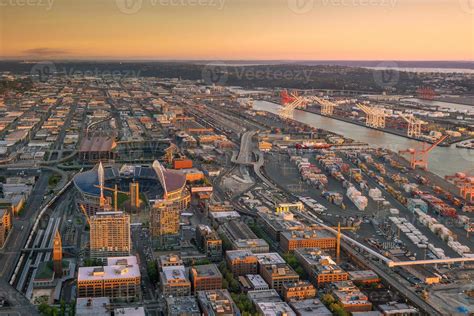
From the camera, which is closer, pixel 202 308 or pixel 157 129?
pixel 202 308

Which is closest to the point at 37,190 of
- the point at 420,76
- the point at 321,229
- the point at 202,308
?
the point at 321,229

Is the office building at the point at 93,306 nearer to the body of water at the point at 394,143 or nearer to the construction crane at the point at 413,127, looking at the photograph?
the body of water at the point at 394,143

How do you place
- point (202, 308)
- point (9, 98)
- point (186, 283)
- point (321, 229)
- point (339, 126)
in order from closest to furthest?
point (202, 308) < point (186, 283) < point (321, 229) < point (339, 126) < point (9, 98)

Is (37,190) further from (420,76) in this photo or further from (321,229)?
(420,76)

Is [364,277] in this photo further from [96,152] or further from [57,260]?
[96,152]

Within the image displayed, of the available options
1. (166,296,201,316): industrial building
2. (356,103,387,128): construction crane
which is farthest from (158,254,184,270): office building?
(356,103,387,128): construction crane

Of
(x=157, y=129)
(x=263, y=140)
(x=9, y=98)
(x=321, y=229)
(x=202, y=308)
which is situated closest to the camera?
(x=202, y=308)

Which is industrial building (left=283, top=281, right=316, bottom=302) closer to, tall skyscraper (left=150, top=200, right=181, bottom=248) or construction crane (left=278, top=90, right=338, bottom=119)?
tall skyscraper (left=150, top=200, right=181, bottom=248)
